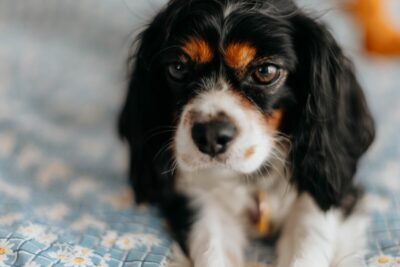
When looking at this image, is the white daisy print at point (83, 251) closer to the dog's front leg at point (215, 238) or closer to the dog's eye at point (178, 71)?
the dog's front leg at point (215, 238)

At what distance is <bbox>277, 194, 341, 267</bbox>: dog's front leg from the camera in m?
1.69

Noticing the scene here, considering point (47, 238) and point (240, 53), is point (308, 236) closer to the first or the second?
point (240, 53)

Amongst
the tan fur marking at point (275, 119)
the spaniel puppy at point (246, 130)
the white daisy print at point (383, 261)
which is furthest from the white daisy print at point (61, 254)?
the white daisy print at point (383, 261)

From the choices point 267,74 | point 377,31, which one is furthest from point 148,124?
point 377,31

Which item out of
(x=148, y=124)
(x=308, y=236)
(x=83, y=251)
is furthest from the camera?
(x=148, y=124)

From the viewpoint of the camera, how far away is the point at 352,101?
1940 millimetres

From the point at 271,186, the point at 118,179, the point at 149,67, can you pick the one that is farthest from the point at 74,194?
the point at 271,186

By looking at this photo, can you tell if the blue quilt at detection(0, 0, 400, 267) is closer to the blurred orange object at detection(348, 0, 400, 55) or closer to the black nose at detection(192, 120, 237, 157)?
the blurred orange object at detection(348, 0, 400, 55)

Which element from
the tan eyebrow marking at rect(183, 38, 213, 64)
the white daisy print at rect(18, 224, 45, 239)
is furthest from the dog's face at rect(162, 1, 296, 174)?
the white daisy print at rect(18, 224, 45, 239)

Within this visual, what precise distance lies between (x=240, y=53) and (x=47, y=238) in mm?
815

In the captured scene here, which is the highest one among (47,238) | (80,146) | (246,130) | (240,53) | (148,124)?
(240,53)

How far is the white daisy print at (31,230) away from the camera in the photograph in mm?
1686

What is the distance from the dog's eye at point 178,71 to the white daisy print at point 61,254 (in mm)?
627

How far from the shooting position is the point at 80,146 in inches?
101
